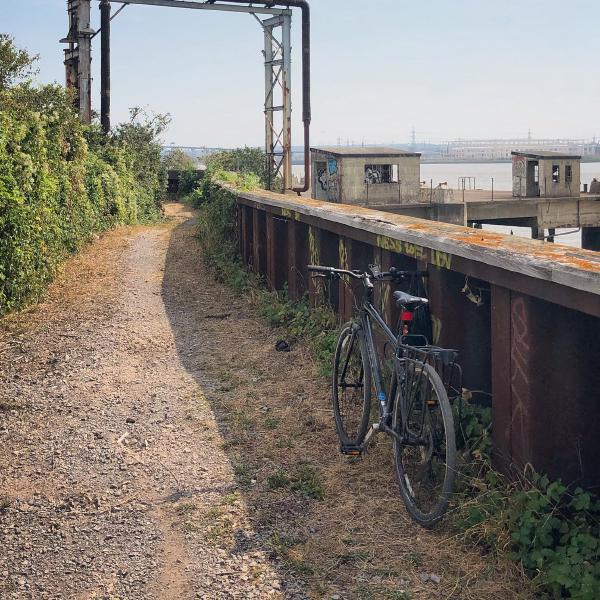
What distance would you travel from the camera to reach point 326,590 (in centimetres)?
385

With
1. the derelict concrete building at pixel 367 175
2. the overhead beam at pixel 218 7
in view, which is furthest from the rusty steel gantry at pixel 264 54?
the derelict concrete building at pixel 367 175

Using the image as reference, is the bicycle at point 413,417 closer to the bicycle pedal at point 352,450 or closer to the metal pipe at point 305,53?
the bicycle pedal at point 352,450

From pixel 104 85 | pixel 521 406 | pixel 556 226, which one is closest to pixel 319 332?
pixel 521 406

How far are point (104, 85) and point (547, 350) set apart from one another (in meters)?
27.0

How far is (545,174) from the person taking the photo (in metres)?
56.6

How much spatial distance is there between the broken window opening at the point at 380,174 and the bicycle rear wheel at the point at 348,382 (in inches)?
1779

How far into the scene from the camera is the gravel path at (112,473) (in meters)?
4.05

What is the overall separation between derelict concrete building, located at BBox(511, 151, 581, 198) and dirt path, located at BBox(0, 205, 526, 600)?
50.5 metres

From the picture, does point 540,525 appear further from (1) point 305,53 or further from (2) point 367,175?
(2) point 367,175

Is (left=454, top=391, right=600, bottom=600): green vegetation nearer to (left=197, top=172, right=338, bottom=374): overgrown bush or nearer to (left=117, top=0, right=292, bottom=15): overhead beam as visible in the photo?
(left=197, top=172, right=338, bottom=374): overgrown bush

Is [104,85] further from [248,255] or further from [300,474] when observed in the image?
[300,474]

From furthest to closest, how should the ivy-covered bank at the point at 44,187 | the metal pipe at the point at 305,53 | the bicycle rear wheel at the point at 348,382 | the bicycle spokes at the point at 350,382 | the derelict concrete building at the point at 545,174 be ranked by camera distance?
the derelict concrete building at the point at 545,174, the metal pipe at the point at 305,53, the ivy-covered bank at the point at 44,187, the bicycle spokes at the point at 350,382, the bicycle rear wheel at the point at 348,382

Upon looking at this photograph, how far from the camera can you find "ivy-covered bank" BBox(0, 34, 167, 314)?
32.1 feet

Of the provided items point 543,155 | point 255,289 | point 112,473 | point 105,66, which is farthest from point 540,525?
point 543,155
